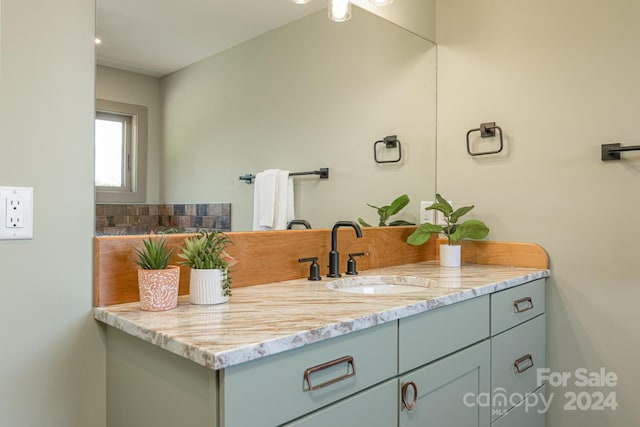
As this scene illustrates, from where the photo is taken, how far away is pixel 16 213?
1.02 m

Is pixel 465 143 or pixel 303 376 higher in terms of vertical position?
pixel 465 143

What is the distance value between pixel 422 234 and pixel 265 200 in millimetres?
817

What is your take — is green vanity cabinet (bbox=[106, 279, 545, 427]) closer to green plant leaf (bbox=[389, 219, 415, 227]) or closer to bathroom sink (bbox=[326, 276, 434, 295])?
bathroom sink (bbox=[326, 276, 434, 295])

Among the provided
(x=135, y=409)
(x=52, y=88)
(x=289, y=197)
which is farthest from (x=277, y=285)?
(x=52, y=88)

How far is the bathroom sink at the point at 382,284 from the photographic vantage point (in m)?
1.67

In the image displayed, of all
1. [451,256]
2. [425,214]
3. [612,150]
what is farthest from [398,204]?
[612,150]

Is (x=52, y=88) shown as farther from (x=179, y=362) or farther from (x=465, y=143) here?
(x=465, y=143)

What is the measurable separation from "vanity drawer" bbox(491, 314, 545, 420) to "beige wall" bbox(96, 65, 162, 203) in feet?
3.93

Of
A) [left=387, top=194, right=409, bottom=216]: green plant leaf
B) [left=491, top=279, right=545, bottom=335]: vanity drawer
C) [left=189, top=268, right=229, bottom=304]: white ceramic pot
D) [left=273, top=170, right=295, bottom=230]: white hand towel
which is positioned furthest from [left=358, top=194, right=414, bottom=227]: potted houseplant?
[left=189, top=268, right=229, bottom=304]: white ceramic pot

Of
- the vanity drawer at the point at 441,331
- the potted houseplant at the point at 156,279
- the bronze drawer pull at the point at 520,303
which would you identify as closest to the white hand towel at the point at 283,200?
the potted houseplant at the point at 156,279

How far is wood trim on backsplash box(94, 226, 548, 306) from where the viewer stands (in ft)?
3.82

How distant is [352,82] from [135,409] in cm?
148

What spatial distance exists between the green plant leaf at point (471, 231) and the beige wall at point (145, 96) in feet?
4.30

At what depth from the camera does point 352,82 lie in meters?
1.95
